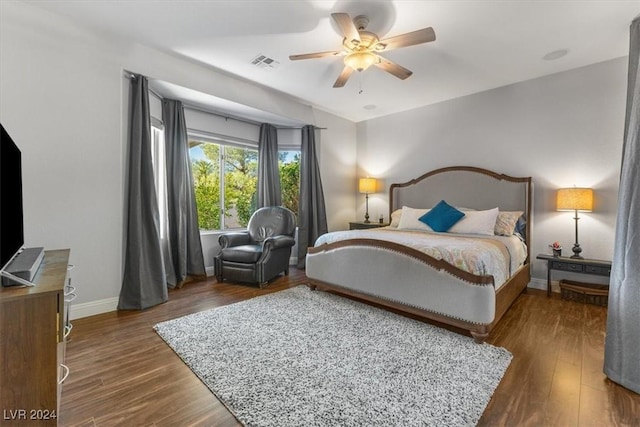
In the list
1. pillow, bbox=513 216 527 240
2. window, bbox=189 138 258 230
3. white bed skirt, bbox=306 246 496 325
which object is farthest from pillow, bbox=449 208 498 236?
window, bbox=189 138 258 230

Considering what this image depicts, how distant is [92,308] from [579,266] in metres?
5.22

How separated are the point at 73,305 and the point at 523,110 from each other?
5716mm

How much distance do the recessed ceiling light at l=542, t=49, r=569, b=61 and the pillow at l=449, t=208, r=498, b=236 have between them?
→ 1.81 meters

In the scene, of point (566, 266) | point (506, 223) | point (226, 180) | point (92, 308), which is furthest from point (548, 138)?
point (92, 308)

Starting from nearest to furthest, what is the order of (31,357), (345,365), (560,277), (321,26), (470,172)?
1. (31,357)
2. (345,365)
3. (321,26)
4. (560,277)
5. (470,172)

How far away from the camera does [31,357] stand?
1.24 metres

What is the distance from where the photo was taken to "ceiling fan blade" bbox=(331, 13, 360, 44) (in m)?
2.03

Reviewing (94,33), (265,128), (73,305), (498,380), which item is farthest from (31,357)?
(265,128)

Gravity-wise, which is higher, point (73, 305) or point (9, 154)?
point (9, 154)

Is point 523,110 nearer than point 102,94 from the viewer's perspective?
No

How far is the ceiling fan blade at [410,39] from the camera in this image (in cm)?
215

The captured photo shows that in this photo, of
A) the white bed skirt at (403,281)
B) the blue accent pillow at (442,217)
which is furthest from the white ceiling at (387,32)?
the white bed skirt at (403,281)

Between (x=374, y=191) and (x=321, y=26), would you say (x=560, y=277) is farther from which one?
(x=321, y=26)

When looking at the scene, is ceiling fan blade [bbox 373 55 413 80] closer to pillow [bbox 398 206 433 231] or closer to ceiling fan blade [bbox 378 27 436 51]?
ceiling fan blade [bbox 378 27 436 51]
